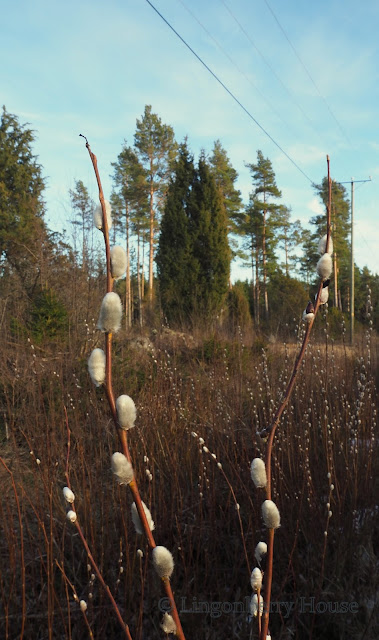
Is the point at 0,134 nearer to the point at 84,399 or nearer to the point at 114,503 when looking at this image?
the point at 84,399

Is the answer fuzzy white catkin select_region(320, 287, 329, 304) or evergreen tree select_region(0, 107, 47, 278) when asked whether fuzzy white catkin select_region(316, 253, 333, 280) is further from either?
evergreen tree select_region(0, 107, 47, 278)

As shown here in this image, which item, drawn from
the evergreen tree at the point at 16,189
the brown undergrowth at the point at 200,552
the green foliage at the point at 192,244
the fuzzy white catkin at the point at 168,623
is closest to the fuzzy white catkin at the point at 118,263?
the fuzzy white catkin at the point at 168,623

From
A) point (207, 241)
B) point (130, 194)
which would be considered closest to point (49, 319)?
point (207, 241)

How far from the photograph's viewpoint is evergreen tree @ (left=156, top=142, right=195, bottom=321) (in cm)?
1469

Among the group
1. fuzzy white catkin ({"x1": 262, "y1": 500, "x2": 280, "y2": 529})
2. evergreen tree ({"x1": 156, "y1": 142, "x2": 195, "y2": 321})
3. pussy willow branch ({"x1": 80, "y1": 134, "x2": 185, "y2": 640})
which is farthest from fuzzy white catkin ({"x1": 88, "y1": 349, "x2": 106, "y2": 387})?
evergreen tree ({"x1": 156, "y1": 142, "x2": 195, "y2": 321})

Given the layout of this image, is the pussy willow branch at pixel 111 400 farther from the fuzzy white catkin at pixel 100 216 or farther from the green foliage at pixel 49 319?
the green foliage at pixel 49 319

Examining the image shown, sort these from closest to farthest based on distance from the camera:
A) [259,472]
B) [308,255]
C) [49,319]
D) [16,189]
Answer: [259,472] < [49,319] < [16,189] < [308,255]

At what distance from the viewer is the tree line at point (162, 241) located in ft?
26.6

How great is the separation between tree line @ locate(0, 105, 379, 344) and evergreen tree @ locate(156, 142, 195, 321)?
0.04 metres

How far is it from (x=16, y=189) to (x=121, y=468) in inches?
805

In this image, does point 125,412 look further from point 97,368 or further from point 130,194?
point 130,194

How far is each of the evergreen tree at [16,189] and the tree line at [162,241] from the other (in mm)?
41

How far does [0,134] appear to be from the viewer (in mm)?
19188

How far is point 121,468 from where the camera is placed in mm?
544
